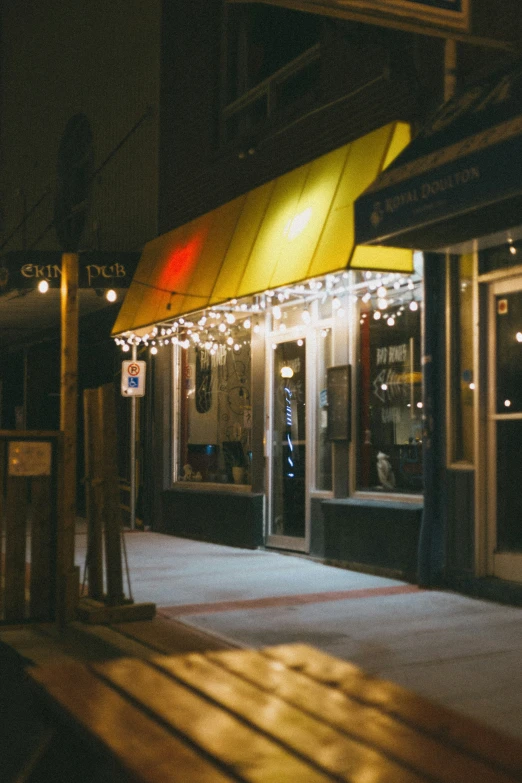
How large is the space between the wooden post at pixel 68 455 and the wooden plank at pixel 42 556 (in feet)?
0.35

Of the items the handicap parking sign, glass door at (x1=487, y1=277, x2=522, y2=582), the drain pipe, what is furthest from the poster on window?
the handicap parking sign

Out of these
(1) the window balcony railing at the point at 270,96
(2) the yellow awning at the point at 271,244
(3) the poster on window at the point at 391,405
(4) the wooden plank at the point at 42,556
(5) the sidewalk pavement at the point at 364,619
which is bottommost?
(5) the sidewalk pavement at the point at 364,619

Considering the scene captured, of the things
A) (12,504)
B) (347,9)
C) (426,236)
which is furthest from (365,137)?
(12,504)

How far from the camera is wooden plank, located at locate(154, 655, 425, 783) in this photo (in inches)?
91.1

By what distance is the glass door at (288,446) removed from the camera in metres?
12.1

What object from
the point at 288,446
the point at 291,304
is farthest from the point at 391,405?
the point at 291,304

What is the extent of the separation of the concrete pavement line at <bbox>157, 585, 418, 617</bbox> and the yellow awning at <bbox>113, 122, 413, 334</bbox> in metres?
3.07

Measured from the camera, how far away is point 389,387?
1053 centimetres

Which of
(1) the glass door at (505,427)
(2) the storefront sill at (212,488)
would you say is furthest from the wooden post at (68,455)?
(2) the storefront sill at (212,488)

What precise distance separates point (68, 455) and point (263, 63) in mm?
7806

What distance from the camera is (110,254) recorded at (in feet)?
50.2

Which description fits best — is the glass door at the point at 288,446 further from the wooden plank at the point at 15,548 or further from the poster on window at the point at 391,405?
the wooden plank at the point at 15,548

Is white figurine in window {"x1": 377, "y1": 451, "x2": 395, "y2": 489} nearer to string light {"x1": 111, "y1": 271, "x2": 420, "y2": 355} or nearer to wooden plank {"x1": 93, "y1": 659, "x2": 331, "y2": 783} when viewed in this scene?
string light {"x1": 111, "y1": 271, "x2": 420, "y2": 355}

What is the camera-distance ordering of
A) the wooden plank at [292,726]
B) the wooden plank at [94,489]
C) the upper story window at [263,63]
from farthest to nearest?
the upper story window at [263,63] < the wooden plank at [94,489] < the wooden plank at [292,726]
